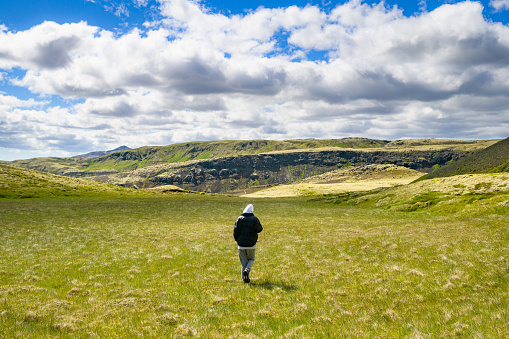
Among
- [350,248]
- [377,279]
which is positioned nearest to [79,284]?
[377,279]

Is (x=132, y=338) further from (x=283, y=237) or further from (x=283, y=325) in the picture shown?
(x=283, y=237)

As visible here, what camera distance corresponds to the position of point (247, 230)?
1556cm

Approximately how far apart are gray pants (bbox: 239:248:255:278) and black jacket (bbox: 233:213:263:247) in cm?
48

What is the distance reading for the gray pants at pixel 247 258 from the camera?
51.2 ft

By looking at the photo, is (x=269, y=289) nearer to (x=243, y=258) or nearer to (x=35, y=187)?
(x=243, y=258)

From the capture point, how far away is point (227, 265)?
1923cm

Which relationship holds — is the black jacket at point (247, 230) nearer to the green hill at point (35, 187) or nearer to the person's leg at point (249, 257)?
the person's leg at point (249, 257)

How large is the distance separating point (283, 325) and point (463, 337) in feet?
17.5

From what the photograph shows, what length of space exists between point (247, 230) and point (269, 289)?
3.11 m

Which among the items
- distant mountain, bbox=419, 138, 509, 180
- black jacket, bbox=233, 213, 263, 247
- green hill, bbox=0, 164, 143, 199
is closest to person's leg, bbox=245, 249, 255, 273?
black jacket, bbox=233, 213, 263, 247

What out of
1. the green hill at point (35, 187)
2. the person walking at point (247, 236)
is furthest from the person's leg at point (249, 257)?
the green hill at point (35, 187)

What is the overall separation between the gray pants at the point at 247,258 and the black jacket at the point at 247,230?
0.48 metres

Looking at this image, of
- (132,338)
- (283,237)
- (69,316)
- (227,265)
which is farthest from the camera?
(283,237)

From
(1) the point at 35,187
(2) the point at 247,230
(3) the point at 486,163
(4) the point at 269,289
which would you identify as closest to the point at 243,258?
(2) the point at 247,230
